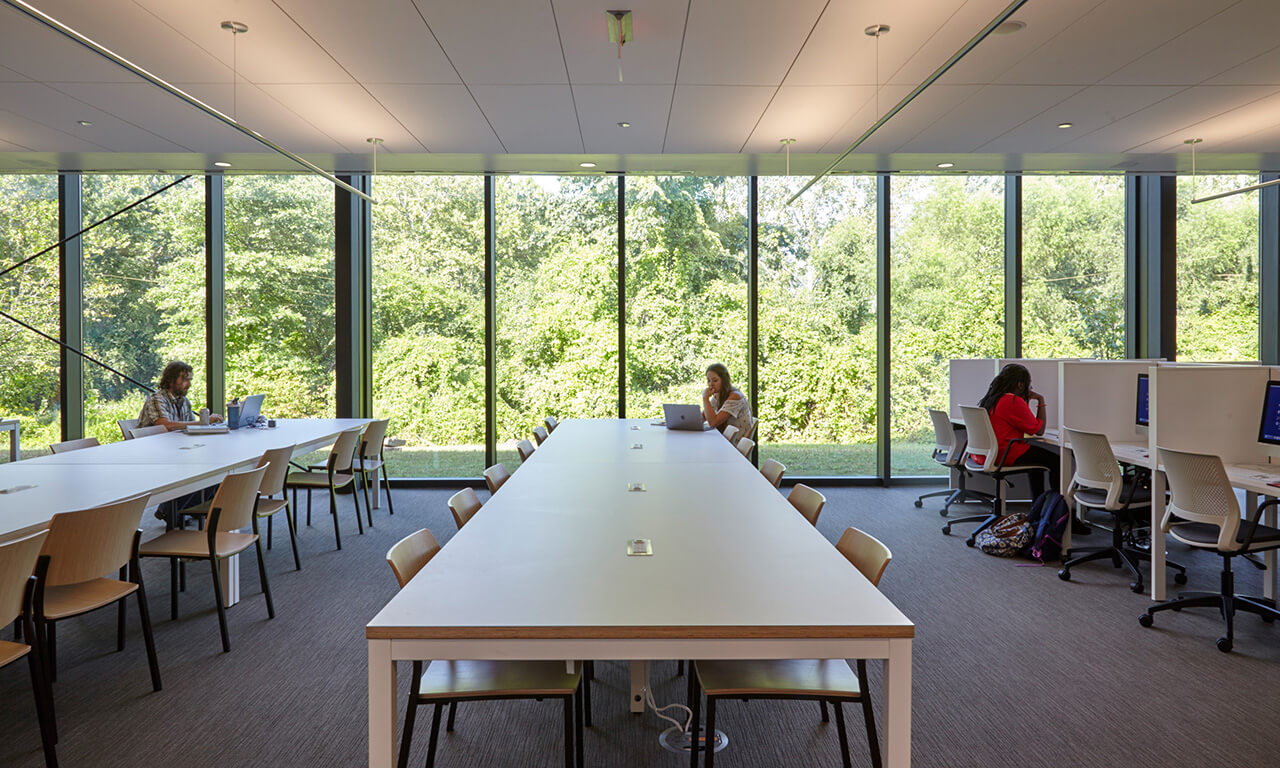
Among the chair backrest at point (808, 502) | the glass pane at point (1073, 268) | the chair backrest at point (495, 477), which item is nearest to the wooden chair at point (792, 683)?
the chair backrest at point (808, 502)

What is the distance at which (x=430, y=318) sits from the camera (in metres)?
7.61

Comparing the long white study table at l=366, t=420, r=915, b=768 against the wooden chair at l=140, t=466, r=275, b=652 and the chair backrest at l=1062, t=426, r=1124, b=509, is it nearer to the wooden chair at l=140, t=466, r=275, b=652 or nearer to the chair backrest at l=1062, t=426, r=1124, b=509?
the wooden chair at l=140, t=466, r=275, b=652

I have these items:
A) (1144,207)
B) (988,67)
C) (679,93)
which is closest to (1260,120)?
(1144,207)

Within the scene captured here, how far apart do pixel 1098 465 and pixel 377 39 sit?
4.93m

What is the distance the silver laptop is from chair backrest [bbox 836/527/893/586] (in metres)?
3.52

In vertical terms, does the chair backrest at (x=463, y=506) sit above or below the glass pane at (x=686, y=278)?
below

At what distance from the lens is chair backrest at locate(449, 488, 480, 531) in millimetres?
2918

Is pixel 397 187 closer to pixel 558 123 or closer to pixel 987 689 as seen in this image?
pixel 558 123

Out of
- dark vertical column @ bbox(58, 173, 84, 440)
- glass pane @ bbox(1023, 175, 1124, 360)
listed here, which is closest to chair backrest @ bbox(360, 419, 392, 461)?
dark vertical column @ bbox(58, 173, 84, 440)

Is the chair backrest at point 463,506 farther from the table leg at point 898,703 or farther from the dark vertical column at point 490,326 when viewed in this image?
the dark vertical column at point 490,326

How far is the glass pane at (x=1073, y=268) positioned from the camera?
7.53 meters

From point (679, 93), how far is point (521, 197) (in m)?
2.97

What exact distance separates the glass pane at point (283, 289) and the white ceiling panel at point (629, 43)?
4.09m

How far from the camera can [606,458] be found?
4504 millimetres
